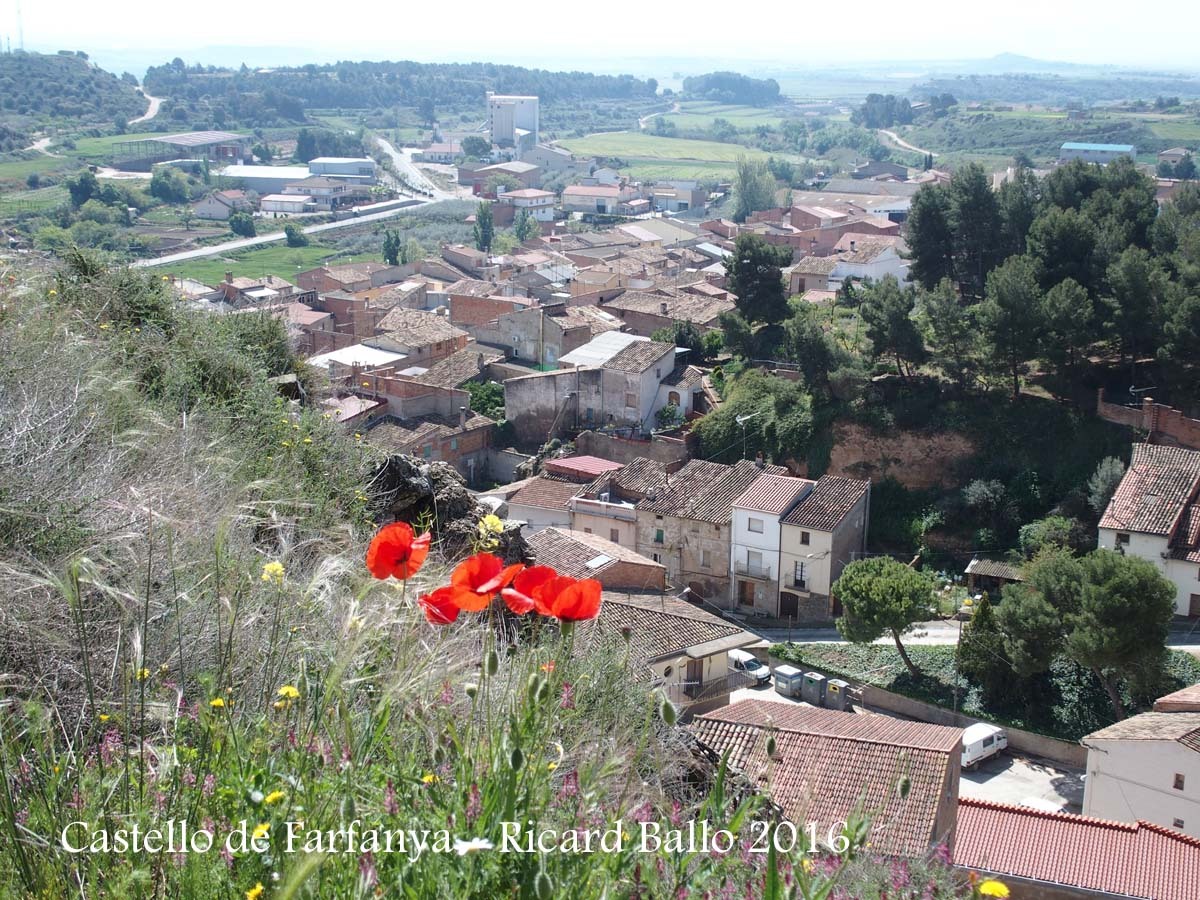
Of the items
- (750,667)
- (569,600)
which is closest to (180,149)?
(750,667)

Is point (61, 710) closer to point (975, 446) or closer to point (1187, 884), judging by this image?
point (1187, 884)

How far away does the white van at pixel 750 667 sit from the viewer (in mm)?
17250

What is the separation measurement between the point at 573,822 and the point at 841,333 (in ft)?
78.3

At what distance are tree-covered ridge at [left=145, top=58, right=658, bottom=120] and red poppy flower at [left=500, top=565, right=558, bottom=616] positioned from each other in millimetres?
119216

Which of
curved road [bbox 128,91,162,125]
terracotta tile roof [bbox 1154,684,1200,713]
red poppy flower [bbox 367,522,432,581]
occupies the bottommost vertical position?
terracotta tile roof [bbox 1154,684,1200,713]

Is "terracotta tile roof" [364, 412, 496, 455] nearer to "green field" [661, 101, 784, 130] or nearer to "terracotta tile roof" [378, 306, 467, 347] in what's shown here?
"terracotta tile roof" [378, 306, 467, 347]

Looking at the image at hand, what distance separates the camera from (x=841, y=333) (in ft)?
84.7

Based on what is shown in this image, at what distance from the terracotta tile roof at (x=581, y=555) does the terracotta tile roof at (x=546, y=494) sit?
2.89 meters

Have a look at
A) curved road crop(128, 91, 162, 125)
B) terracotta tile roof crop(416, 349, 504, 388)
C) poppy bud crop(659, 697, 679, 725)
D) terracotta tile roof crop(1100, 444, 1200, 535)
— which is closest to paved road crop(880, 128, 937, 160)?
curved road crop(128, 91, 162, 125)

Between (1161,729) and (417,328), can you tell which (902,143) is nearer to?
(417,328)

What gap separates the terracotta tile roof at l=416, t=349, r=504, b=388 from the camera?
1074 inches

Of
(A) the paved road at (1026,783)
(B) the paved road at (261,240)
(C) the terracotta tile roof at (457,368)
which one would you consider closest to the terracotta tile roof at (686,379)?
(C) the terracotta tile roof at (457,368)

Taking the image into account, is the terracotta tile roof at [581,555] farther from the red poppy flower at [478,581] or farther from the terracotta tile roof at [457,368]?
the red poppy flower at [478,581]

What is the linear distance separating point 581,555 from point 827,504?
4634 mm
